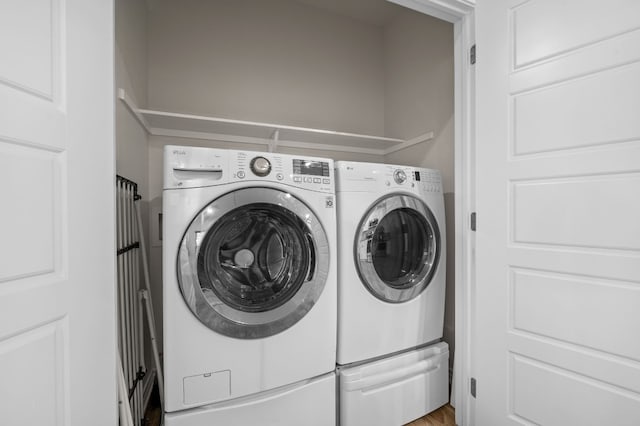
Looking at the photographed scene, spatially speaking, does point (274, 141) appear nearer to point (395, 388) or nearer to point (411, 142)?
point (411, 142)

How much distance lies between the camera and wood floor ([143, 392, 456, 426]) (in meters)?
1.59

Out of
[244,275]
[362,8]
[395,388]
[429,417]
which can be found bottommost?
[429,417]

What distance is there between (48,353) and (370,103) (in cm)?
262

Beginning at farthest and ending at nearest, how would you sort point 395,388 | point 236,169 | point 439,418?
point 439,418
point 395,388
point 236,169

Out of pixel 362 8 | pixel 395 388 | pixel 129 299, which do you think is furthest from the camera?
pixel 362 8

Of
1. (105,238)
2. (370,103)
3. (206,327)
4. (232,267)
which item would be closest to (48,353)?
(105,238)

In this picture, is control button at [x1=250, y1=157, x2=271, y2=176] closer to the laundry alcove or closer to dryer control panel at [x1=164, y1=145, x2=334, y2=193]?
dryer control panel at [x1=164, y1=145, x2=334, y2=193]

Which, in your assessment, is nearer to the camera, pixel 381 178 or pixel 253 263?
pixel 253 263

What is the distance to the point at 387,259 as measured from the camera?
64.1 inches

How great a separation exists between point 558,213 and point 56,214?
1694 millimetres

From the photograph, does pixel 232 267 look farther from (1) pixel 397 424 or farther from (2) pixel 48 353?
(1) pixel 397 424

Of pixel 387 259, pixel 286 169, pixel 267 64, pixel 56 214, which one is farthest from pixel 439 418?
pixel 267 64

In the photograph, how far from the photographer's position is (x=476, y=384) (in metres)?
1.45

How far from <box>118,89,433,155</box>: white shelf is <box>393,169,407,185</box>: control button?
654mm
